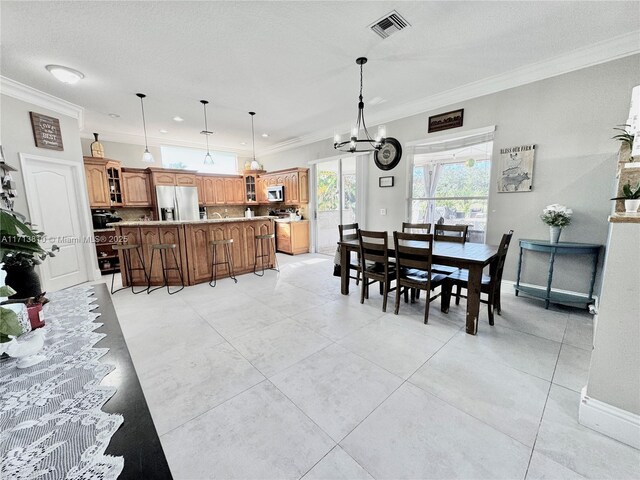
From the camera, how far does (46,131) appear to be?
13.0 feet

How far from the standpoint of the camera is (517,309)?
3.19m

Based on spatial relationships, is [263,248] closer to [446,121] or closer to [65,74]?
[65,74]

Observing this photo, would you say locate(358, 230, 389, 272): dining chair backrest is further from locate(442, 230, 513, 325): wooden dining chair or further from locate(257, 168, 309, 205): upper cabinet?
locate(257, 168, 309, 205): upper cabinet

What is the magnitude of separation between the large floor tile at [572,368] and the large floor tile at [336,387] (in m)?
1.21

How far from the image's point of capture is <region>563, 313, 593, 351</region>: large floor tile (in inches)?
96.0

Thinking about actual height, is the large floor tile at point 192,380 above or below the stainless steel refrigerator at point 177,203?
below

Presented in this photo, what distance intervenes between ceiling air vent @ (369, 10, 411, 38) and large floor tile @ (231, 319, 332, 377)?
3.01 metres

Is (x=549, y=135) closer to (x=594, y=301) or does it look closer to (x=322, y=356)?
(x=594, y=301)

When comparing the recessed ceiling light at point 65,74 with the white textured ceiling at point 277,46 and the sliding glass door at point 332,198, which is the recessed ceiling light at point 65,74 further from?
the sliding glass door at point 332,198

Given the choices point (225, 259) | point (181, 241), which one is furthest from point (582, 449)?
point (181, 241)

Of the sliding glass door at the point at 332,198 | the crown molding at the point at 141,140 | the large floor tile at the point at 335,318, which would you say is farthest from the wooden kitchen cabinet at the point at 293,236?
the large floor tile at the point at 335,318

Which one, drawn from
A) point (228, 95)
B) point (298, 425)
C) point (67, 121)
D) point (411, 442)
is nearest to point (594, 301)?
point (411, 442)

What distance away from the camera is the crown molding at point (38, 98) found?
3.45 metres

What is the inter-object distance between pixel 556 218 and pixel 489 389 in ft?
7.86
